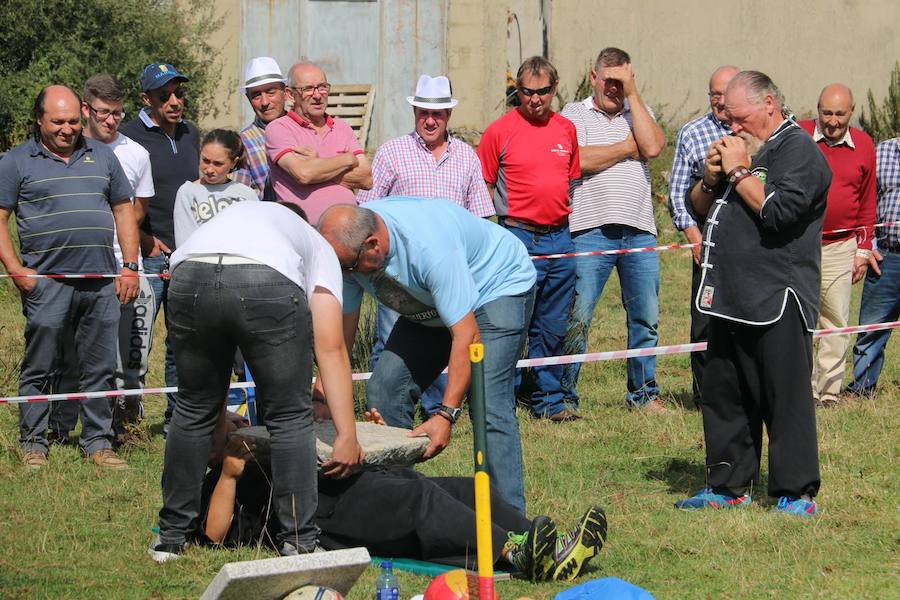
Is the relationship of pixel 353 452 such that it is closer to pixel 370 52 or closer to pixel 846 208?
pixel 846 208

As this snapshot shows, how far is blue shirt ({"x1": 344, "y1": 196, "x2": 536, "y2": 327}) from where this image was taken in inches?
214

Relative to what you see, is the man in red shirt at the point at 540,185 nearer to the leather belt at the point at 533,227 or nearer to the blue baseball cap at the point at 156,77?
the leather belt at the point at 533,227

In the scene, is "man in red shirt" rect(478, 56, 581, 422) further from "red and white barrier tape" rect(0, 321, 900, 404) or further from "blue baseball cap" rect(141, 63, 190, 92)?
"blue baseball cap" rect(141, 63, 190, 92)

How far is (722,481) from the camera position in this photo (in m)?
6.52

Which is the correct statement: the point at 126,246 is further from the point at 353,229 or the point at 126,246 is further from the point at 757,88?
the point at 757,88

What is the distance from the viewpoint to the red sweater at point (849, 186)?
9.04 meters

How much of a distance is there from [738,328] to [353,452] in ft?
7.21

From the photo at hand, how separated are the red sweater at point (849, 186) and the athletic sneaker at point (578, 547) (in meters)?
4.54

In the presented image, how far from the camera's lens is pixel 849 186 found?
357 inches

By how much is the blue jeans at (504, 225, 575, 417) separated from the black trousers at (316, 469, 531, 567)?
10.6 ft

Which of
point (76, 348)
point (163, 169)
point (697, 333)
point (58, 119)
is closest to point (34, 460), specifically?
point (76, 348)

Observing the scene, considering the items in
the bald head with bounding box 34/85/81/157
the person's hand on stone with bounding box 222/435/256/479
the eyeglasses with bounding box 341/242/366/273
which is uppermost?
the bald head with bounding box 34/85/81/157

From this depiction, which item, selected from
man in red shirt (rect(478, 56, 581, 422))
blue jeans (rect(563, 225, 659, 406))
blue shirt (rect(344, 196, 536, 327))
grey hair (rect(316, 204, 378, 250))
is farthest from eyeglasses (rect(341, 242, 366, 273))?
blue jeans (rect(563, 225, 659, 406))

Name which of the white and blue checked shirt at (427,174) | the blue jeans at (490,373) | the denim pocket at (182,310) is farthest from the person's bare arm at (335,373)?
the white and blue checked shirt at (427,174)
